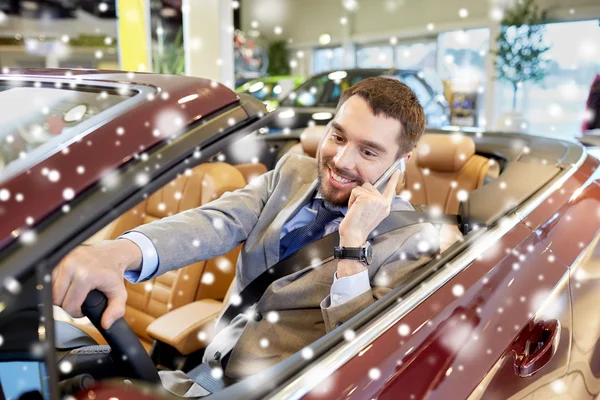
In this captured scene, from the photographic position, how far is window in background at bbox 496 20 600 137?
9.96 metres

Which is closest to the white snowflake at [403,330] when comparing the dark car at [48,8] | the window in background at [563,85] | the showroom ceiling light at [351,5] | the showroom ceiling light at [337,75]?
the showroom ceiling light at [337,75]

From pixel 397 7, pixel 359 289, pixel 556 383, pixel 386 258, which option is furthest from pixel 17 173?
pixel 397 7

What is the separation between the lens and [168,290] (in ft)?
7.00

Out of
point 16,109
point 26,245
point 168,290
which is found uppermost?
point 16,109

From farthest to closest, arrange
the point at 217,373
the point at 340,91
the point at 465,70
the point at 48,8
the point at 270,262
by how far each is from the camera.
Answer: the point at 465,70 → the point at 48,8 → the point at 340,91 → the point at 270,262 → the point at 217,373

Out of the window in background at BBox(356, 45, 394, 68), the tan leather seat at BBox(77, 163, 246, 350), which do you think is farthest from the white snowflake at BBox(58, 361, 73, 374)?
the window in background at BBox(356, 45, 394, 68)

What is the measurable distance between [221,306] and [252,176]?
752 millimetres

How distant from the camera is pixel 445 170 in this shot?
7.75 ft

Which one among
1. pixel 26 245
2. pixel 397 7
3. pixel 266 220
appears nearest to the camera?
pixel 26 245

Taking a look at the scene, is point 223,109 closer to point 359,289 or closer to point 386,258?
point 359,289

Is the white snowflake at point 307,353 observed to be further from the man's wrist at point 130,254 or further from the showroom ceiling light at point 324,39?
the showroom ceiling light at point 324,39

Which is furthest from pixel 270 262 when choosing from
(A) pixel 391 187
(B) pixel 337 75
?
(B) pixel 337 75

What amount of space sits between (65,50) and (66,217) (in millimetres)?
6663

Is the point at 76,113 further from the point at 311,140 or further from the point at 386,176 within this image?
the point at 311,140
